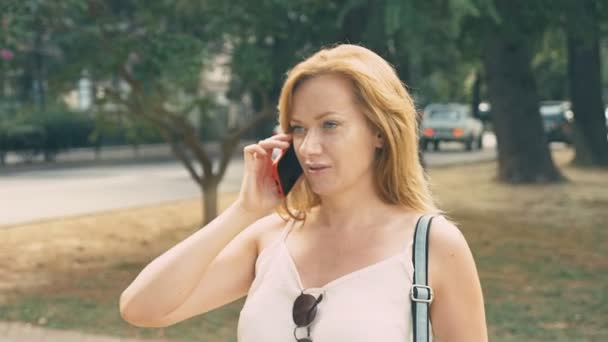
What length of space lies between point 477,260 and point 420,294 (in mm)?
9269

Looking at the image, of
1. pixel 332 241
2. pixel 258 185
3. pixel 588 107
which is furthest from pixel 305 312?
pixel 588 107

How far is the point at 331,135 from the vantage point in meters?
2.24

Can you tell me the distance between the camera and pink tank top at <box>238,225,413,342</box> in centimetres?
211

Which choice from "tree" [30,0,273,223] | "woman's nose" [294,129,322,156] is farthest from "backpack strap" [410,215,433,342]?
"tree" [30,0,273,223]

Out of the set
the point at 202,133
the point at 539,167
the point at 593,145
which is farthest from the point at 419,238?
the point at 202,133

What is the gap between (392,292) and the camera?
2137 millimetres

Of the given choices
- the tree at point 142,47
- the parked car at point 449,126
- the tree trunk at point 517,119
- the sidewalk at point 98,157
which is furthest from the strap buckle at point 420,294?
the parked car at point 449,126

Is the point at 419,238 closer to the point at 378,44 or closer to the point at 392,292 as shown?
the point at 392,292

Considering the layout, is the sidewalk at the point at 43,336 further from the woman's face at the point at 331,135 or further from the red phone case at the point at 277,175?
the woman's face at the point at 331,135

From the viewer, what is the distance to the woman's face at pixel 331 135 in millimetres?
2234

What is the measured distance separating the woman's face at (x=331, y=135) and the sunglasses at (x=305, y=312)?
247 mm

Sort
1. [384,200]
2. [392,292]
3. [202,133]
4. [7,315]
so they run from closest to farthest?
[392,292] < [384,200] < [7,315] < [202,133]

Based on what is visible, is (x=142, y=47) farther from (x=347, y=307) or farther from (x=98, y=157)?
(x=98, y=157)

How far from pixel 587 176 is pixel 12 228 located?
46.5ft
